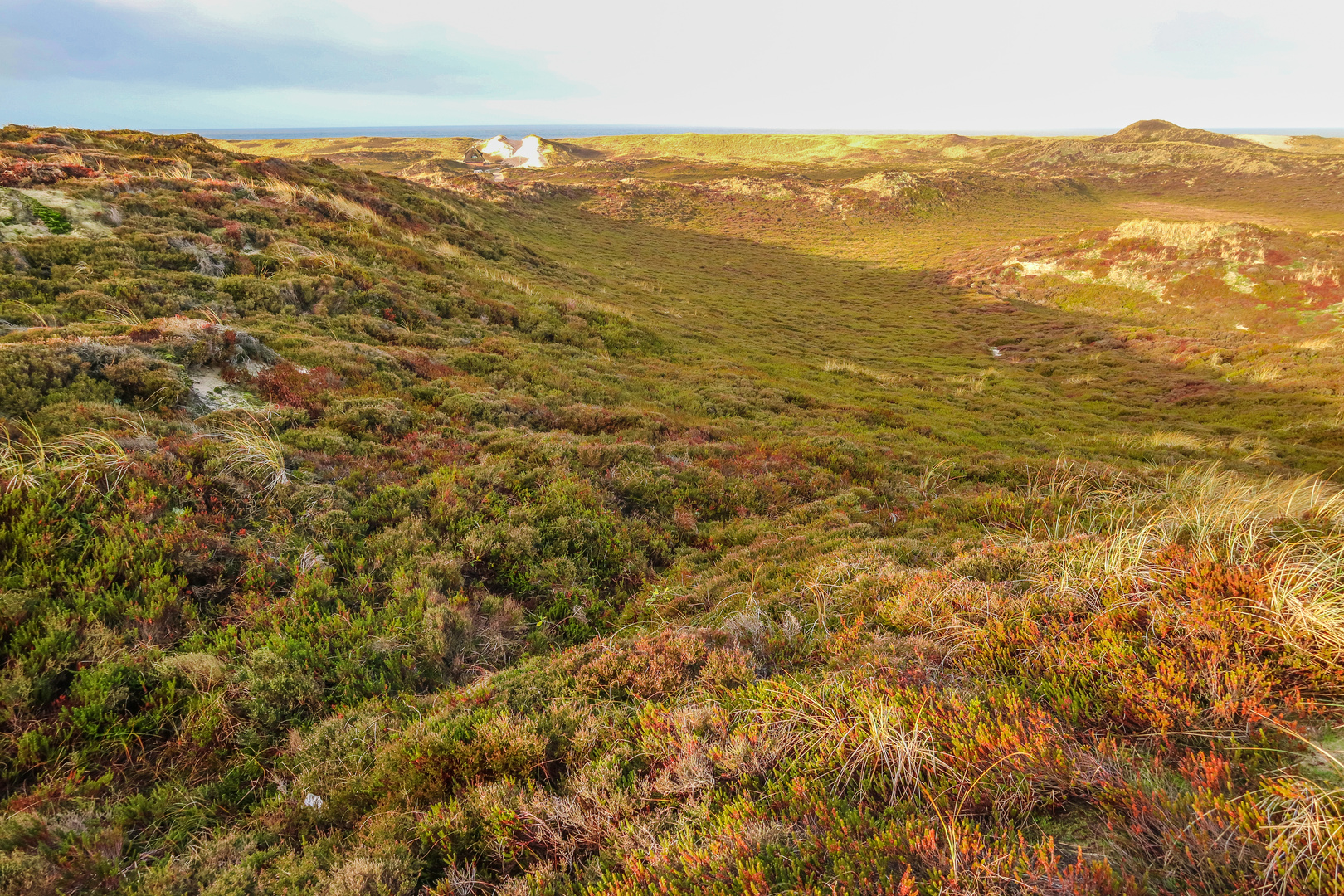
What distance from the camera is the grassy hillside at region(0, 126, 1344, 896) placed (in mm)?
2865

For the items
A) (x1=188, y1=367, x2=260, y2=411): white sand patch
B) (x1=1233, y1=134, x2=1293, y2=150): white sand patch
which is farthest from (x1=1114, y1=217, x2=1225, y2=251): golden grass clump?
(x1=1233, y1=134, x2=1293, y2=150): white sand patch

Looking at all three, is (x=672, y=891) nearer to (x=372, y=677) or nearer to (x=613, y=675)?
(x=613, y=675)

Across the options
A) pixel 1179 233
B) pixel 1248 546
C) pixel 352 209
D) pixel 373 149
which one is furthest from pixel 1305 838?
pixel 373 149

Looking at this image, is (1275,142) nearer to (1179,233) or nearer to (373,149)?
(1179,233)

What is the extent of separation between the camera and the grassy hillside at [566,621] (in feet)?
9.40

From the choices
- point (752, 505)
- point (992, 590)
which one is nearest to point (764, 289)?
point (752, 505)

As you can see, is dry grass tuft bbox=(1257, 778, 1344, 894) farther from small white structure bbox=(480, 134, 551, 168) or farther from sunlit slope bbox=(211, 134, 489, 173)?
small white structure bbox=(480, 134, 551, 168)

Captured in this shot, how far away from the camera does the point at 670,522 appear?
8930mm

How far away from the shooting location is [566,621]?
20.8 ft

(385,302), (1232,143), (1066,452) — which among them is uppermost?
(1232,143)

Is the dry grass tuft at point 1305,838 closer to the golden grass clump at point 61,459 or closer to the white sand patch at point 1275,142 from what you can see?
the golden grass clump at point 61,459

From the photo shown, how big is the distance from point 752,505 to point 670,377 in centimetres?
963

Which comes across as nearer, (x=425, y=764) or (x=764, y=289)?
(x=425, y=764)

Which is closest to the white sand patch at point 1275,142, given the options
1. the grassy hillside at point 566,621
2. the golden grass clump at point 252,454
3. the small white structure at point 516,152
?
the small white structure at point 516,152
